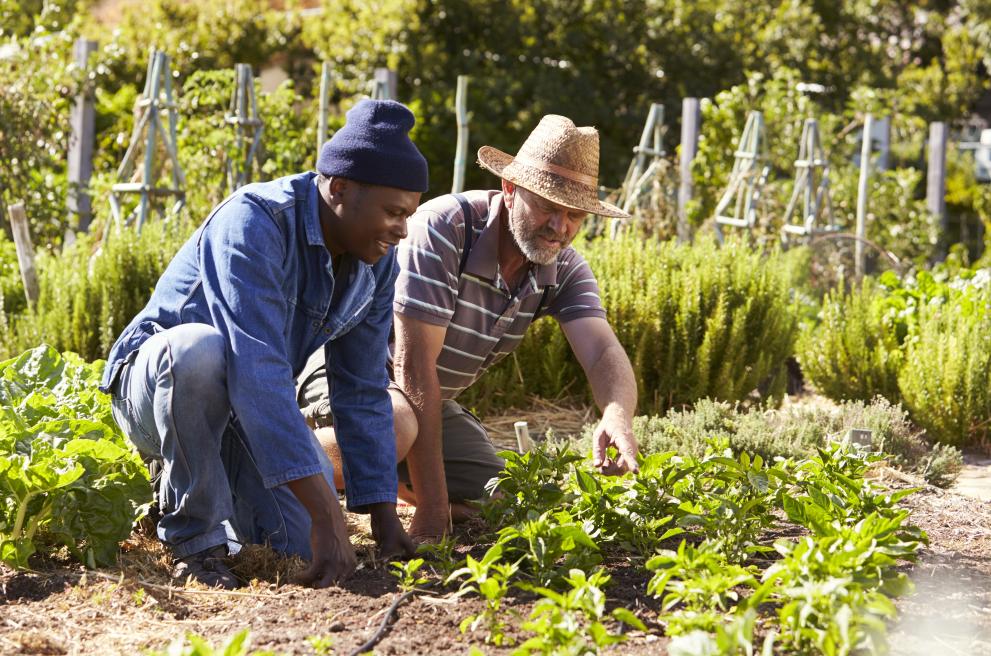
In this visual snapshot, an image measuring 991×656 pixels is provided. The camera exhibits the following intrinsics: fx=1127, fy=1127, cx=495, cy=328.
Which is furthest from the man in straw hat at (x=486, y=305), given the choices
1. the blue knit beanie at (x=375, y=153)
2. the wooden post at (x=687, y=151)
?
the wooden post at (x=687, y=151)

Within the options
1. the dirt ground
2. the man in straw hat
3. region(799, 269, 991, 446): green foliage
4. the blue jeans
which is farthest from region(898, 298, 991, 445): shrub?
the blue jeans

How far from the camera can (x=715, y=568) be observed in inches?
95.3

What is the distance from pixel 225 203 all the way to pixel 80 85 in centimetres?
555

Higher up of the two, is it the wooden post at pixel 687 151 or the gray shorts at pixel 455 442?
the wooden post at pixel 687 151

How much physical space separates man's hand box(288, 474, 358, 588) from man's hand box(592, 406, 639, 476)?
92cm

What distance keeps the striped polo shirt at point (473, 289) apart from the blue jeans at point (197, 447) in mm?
645

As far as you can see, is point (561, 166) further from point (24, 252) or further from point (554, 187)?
point (24, 252)

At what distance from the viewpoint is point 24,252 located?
19.3ft

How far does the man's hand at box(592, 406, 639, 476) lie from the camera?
10.9 feet

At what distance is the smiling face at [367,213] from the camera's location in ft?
9.13

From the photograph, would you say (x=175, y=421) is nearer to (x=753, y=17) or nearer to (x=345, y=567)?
(x=345, y=567)

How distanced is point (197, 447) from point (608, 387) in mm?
1370

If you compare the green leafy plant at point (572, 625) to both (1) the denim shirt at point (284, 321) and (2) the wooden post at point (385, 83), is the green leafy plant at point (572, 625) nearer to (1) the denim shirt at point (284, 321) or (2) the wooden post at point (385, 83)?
(1) the denim shirt at point (284, 321)

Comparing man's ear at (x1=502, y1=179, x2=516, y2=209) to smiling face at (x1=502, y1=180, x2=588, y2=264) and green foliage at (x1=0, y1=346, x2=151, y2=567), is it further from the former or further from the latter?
green foliage at (x1=0, y1=346, x2=151, y2=567)
